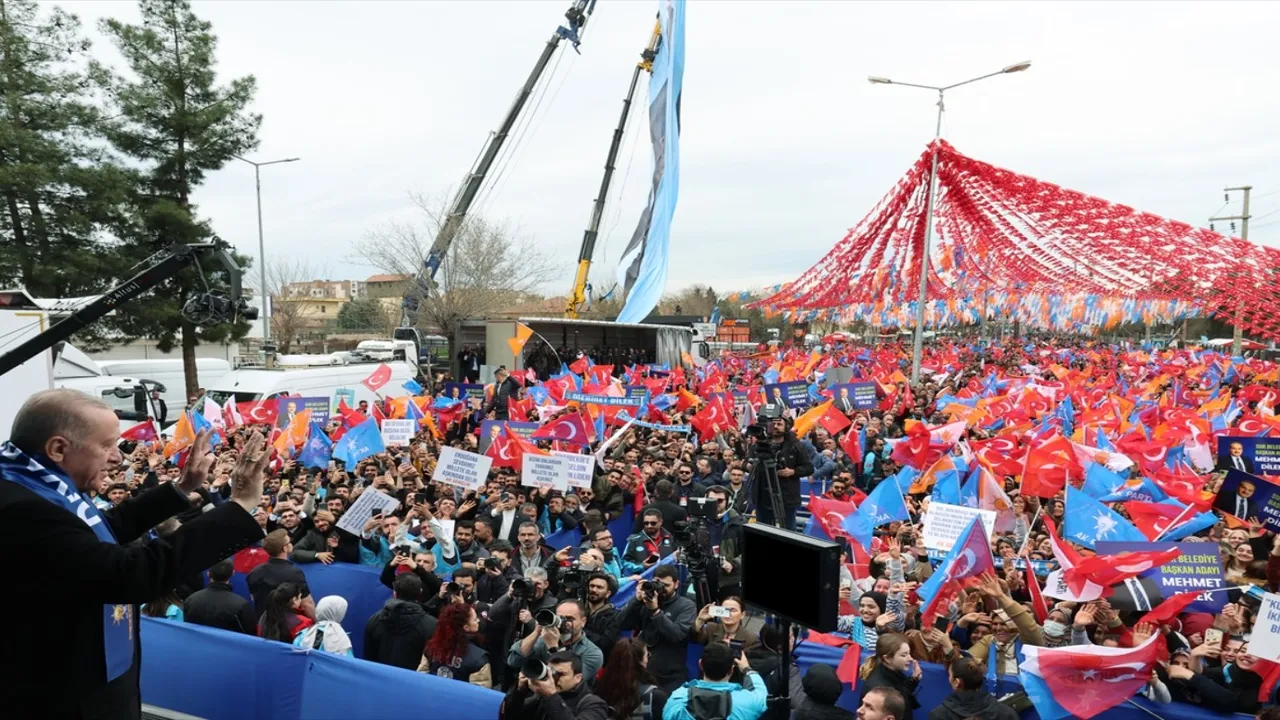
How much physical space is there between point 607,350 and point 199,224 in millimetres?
13820

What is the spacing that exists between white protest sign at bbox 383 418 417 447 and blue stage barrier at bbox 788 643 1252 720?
6651 millimetres

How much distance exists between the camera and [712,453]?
1247 centimetres

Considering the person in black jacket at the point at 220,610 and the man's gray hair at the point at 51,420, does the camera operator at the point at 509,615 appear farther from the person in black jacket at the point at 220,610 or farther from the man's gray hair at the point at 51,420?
the man's gray hair at the point at 51,420

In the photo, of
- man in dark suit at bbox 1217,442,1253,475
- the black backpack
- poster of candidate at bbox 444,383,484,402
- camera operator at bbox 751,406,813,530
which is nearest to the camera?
the black backpack

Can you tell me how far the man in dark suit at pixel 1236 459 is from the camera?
1040 centimetres

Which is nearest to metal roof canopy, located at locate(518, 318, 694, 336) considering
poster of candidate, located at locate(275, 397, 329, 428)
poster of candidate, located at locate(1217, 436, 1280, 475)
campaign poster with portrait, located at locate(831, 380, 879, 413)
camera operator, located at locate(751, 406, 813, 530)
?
poster of candidate, located at locate(275, 397, 329, 428)

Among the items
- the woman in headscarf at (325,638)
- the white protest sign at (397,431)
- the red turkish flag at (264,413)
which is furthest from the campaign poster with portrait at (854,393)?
the woman in headscarf at (325,638)

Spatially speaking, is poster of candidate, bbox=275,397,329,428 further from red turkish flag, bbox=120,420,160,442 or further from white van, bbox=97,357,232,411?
white van, bbox=97,357,232,411

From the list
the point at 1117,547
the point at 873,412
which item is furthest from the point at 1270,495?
the point at 873,412

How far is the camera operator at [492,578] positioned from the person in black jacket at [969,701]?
10.7ft

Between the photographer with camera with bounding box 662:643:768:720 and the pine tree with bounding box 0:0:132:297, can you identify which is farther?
the pine tree with bounding box 0:0:132:297

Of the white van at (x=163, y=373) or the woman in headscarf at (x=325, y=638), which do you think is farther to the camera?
the white van at (x=163, y=373)

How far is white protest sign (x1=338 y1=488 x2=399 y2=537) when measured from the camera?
764 centimetres

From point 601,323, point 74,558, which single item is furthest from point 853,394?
point 74,558
